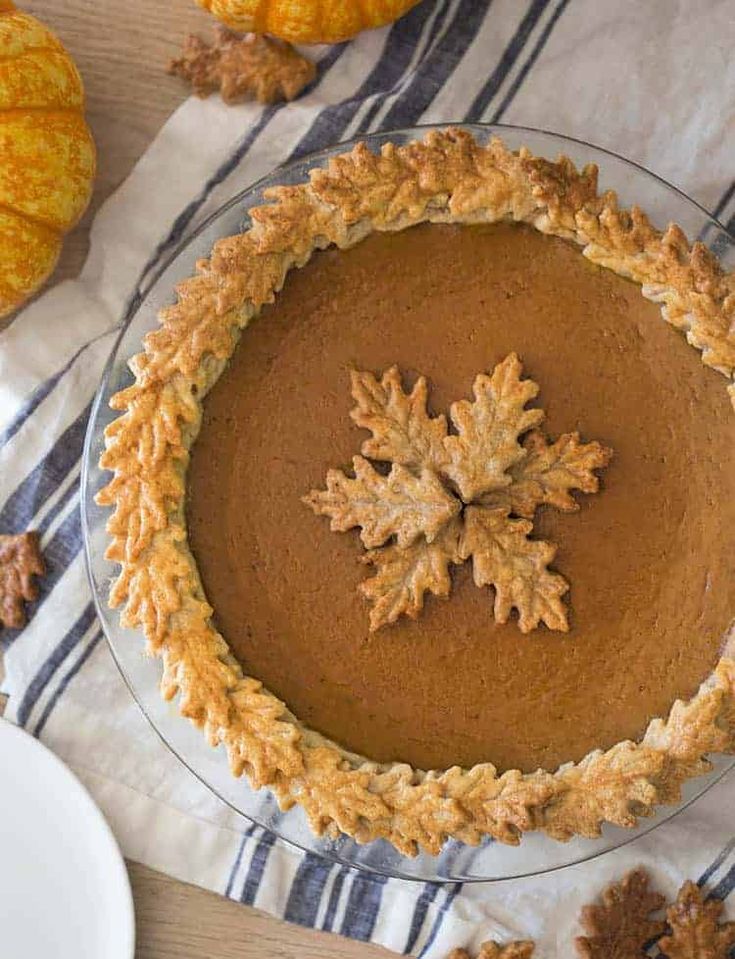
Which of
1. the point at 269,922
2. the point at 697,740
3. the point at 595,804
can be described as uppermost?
the point at 697,740

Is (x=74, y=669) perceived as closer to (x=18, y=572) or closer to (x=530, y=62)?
(x=18, y=572)

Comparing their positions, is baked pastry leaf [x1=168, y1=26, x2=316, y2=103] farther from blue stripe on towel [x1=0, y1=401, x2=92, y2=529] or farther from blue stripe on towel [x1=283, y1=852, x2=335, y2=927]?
blue stripe on towel [x1=283, y1=852, x2=335, y2=927]

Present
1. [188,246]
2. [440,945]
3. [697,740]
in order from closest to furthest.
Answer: [697,740] → [188,246] → [440,945]

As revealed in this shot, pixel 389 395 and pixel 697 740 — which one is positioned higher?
pixel 389 395

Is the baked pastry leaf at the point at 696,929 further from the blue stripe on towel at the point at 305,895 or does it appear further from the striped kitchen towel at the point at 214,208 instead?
the blue stripe on towel at the point at 305,895


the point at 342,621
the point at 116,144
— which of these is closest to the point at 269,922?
the point at 342,621

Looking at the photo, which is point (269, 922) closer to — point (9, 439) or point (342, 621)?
point (342, 621)

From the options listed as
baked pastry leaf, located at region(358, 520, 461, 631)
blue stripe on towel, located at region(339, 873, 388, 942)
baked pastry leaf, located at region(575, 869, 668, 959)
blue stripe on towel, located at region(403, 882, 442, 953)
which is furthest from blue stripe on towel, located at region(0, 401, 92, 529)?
baked pastry leaf, located at region(575, 869, 668, 959)

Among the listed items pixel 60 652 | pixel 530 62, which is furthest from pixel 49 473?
pixel 530 62
